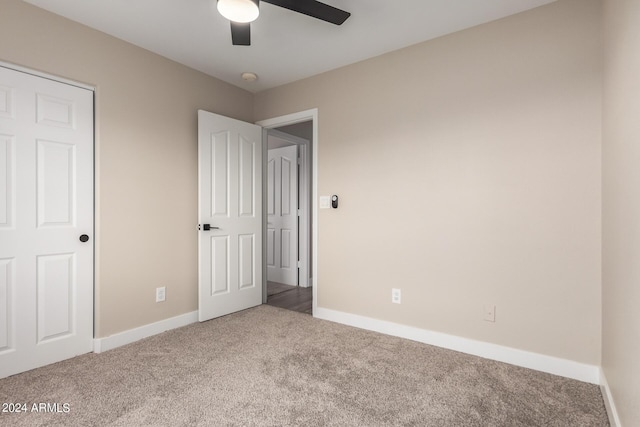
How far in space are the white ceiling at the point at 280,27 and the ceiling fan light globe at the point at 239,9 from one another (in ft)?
1.38

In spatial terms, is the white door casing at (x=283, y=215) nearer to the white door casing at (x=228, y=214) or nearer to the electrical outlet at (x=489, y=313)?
the white door casing at (x=228, y=214)

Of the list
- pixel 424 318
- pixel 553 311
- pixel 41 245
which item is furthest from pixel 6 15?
pixel 553 311

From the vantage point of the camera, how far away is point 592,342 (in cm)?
202

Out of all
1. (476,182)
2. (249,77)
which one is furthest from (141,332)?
(476,182)

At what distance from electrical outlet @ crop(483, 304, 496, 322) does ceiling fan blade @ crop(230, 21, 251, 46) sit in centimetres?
248

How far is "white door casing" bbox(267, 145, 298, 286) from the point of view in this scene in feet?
15.2

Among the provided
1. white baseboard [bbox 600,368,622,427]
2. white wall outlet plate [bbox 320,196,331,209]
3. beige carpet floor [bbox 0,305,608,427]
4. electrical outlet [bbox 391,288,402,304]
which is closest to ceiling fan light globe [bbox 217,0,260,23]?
white wall outlet plate [bbox 320,196,331,209]

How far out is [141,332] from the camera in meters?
2.72

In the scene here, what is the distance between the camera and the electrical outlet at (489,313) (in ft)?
7.66

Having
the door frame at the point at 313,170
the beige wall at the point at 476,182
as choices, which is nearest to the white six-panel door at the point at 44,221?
the door frame at the point at 313,170

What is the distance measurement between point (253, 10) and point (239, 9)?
77 mm

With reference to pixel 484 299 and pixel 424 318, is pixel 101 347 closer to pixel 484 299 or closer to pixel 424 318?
pixel 424 318

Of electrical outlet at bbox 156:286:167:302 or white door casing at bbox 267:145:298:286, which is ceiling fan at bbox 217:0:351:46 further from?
white door casing at bbox 267:145:298:286

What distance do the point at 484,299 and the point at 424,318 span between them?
497 millimetres
